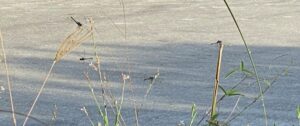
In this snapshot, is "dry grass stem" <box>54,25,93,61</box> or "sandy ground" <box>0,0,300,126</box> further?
"sandy ground" <box>0,0,300,126</box>

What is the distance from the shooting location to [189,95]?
682 cm

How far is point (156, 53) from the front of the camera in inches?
363

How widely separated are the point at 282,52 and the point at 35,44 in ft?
9.21

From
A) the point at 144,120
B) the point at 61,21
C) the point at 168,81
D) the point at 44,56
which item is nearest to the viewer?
the point at 144,120

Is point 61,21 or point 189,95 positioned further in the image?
point 61,21

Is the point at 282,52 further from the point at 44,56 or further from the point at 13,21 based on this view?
the point at 13,21

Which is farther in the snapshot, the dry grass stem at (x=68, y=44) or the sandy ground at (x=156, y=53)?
the sandy ground at (x=156, y=53)

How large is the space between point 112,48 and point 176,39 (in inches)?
43.9

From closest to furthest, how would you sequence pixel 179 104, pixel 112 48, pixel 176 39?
pixel 179 104 → pixel 112 48 → pixel 176 39

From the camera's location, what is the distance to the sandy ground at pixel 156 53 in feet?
20.7

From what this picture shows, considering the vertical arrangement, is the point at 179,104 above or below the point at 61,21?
below

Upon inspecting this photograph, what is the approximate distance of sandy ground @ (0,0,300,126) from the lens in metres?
6.30

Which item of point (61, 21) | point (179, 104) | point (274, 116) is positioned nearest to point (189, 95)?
point (179, 104)

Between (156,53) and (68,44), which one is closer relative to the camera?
(68,44)
